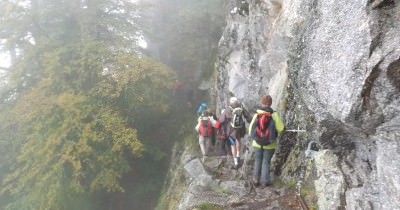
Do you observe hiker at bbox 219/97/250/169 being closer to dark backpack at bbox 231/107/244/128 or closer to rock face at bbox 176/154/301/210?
dark backpack at bbox 231/107/244/128

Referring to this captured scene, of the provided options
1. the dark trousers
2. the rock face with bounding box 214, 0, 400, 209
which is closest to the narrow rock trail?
the dark trousers

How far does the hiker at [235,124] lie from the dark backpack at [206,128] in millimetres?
430

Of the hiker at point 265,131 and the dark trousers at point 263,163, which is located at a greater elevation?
the hiker at point 265,131

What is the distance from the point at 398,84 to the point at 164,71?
35.9 feet

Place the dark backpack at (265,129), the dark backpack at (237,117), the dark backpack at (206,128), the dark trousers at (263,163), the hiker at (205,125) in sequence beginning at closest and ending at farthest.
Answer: the dark backpack at (265,129) → the dark trousers at (263,163) → the dark backpack at (237,117) → the hiker at (205,125) → the dark backpack at (206,128)

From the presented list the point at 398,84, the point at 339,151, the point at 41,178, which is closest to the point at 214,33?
the point at 41,178

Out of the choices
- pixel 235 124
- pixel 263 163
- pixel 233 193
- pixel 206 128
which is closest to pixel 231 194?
pixel 233 193

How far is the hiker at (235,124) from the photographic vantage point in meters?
8.62

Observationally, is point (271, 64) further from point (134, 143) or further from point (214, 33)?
point (214, 33)

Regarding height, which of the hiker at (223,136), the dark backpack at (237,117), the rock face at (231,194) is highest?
the dark backpack at (237,117)

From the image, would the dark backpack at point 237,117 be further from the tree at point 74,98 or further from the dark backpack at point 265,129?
the tree at point 74,98

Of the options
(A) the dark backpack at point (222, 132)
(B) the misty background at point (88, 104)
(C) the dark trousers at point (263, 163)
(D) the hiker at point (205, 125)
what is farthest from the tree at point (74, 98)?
(C) the dark trousers at point (263, 163)

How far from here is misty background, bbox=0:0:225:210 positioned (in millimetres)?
12484

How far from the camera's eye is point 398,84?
3.90 metres
